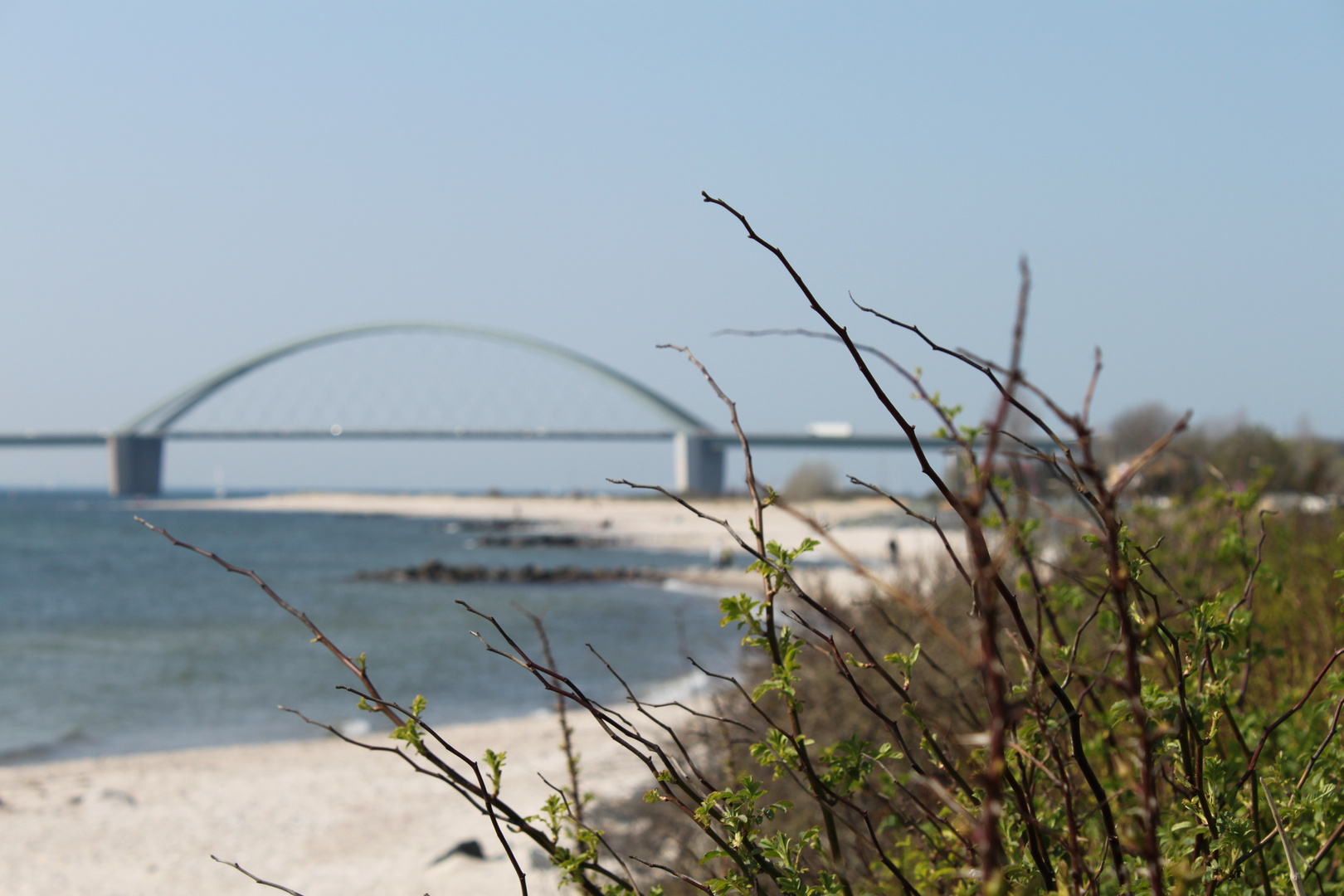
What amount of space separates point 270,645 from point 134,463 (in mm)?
71707

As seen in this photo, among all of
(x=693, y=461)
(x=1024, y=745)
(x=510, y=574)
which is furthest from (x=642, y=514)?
(x=1024, y=745)

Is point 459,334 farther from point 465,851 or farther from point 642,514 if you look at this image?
point 465,851

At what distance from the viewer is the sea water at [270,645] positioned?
39.9 ft

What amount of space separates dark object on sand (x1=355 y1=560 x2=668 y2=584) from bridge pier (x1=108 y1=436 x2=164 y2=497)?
54.4m

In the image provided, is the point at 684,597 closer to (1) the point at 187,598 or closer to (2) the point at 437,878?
(1) the point at 187,598

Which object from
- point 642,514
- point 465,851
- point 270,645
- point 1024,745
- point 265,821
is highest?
point 1024,745

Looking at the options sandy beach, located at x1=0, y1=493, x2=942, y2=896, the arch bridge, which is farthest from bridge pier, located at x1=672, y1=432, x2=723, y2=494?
sandy beach, located at x1=0, y1=493, x2=942, y2=896

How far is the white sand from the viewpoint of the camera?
6.16 m

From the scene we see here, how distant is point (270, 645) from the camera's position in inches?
729

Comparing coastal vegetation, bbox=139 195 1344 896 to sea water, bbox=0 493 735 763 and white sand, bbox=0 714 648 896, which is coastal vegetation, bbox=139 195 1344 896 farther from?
white sand, bbox=0 714 648 896

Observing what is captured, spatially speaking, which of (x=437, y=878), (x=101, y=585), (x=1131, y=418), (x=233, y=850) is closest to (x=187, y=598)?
(x=101, y=585)

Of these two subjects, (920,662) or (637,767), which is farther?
(637,767)

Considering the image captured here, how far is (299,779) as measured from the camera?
9094mm

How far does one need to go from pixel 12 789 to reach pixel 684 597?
59.0 feet
